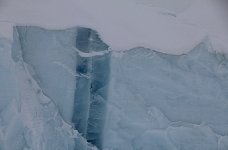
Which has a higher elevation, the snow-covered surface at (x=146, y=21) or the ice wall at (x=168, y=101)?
the snow-covered surface at (x=146, y=21)

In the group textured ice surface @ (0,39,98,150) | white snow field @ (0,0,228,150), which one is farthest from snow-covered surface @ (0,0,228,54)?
textured ice surface @ (0,39,98,150)

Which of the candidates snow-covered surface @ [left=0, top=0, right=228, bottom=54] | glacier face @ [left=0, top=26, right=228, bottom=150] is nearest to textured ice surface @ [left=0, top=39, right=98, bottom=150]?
glacier face @ [left=0, top=26, right=228, bottom=150]

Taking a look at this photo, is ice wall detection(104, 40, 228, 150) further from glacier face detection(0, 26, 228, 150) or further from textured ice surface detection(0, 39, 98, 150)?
textured ice surface detection(0, 39, 98, 150)

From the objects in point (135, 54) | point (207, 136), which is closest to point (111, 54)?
point (135, 54)

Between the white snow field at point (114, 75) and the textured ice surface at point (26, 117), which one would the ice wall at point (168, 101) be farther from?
the textured ice surface at point (26, 117)

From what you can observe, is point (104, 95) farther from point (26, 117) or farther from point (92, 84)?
point (26, 117)

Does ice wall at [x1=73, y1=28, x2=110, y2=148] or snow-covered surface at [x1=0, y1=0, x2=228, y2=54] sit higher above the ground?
snow-covered surface at [x1=0, y1=0, x2=228, y2=54]

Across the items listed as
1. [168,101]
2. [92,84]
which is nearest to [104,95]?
[92,84]

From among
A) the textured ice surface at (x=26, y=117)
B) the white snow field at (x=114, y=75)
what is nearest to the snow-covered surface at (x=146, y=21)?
the white snow field at (x=114, y=75)
